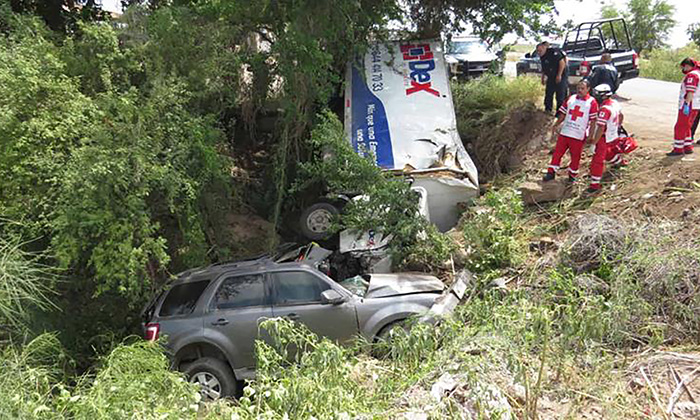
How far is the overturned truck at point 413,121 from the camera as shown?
325 inches

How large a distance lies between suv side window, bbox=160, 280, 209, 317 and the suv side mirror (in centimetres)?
143

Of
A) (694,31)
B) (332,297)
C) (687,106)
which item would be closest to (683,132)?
(687,106)

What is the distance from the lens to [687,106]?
7.65 meters

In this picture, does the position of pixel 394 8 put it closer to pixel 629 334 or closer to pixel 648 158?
pixel 648 158

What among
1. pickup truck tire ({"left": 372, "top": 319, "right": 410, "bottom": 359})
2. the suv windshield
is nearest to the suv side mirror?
pickup truck tire ({"left": 372, "top": 319, "right": 410, "bottom": 359})

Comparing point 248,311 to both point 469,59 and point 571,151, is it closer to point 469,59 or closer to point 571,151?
A: point 571,151

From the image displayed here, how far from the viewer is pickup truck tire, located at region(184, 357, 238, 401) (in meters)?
5.61

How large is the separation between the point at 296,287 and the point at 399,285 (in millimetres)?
1242

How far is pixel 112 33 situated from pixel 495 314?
6378 millimetres

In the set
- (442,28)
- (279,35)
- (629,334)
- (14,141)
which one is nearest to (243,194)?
(279,35)

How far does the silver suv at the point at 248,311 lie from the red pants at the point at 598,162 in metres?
3.52

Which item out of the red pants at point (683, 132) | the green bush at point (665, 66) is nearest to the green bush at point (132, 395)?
the red pants at point (683, 132)

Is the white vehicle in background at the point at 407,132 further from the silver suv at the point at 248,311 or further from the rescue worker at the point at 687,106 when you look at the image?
the rescue worker at the point at 687,106

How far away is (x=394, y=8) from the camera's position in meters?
9.78
